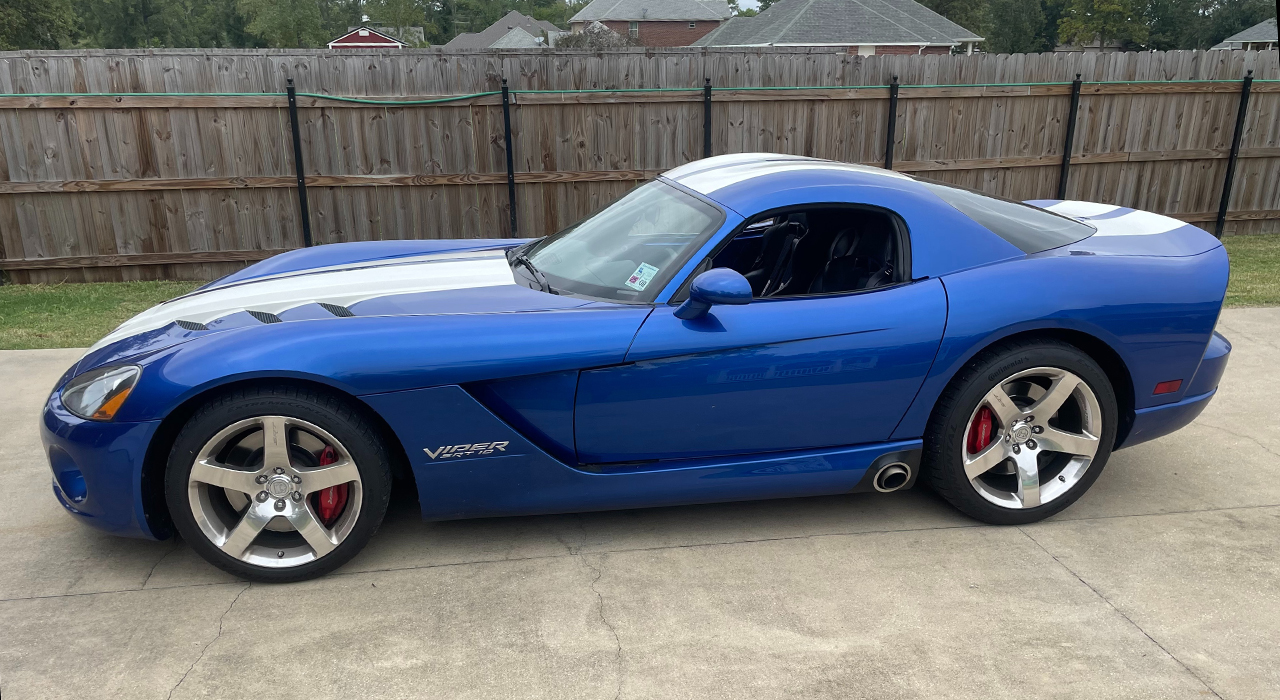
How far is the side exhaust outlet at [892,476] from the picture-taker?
3197 millimetres

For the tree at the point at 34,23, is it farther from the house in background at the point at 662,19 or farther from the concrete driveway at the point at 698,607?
the concrete driveway at the point at 698,607

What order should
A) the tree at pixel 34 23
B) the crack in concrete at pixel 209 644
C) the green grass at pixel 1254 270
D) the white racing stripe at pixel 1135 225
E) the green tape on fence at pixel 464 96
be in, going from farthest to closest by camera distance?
the tree at pixel 34 23, the green tape on fence at pixel 464 96, the green grass at pixel 1254 270, the white racing stripe at pixel 1135 225, the crack in concrete at pixel 209 644

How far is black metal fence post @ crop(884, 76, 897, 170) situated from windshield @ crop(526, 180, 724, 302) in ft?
18.2

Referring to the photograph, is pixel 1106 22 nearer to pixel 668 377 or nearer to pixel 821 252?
pixel 821 252

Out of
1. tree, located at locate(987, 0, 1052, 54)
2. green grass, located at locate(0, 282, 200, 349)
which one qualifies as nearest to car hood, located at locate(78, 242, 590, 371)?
green grass, located at locate(0, 282, 200, 349)

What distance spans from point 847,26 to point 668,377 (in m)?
38.4

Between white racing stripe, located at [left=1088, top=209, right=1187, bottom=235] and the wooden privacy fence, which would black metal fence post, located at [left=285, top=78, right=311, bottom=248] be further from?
white racing stripe, located at [left=1088, top=209, right=1187, bottom=235]

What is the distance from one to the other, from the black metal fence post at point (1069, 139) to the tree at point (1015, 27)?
48.7 m

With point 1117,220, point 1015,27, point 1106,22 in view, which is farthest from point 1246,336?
point 1015,27

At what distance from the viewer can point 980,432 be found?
3.29 metres

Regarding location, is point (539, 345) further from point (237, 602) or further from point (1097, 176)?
point (1097, 176)

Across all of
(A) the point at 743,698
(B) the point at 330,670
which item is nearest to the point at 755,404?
(A) the point at 743,698

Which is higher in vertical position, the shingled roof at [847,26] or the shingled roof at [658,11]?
the shingled roof at [658,11]

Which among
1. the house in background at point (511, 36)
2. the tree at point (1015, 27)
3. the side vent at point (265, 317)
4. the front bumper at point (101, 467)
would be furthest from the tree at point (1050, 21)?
the front bumper at point (101, 467)
